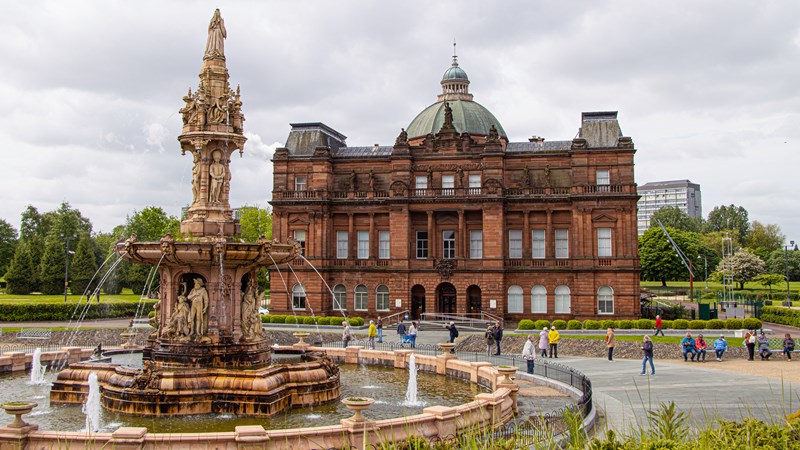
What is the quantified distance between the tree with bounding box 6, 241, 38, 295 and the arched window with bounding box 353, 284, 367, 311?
151 ft

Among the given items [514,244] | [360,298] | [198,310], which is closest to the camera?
[198,310]

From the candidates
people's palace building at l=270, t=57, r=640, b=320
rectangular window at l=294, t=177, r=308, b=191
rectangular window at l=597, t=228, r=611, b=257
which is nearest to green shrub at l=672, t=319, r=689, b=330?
people's palace building at l=270, t=57, r=640, b=320

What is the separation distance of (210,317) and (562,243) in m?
41.3

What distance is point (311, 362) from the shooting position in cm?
2016

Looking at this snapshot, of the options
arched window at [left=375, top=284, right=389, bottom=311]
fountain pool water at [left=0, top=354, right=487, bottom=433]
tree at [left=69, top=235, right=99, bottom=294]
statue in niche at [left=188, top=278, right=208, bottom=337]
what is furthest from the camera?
tree at [left=69, top=235, right=99, bottom=294]

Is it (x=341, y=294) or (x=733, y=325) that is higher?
(x=341, y=294)

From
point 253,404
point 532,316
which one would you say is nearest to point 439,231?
point 532,316

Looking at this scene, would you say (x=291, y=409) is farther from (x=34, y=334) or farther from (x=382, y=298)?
(x=382, y=298)

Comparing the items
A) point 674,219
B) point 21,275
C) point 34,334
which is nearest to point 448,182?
point 34,334

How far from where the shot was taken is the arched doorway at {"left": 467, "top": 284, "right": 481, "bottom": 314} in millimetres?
56375

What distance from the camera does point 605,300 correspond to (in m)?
54.3

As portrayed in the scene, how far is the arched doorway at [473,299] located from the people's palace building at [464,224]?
0.40 feet

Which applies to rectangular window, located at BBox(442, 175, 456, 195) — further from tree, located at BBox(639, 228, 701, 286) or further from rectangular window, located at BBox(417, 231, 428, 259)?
tree, located at BBox(639, 228, 701, 286)

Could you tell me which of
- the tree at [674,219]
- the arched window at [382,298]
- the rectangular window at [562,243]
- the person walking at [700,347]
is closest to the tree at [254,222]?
the arched window at [382,298]
